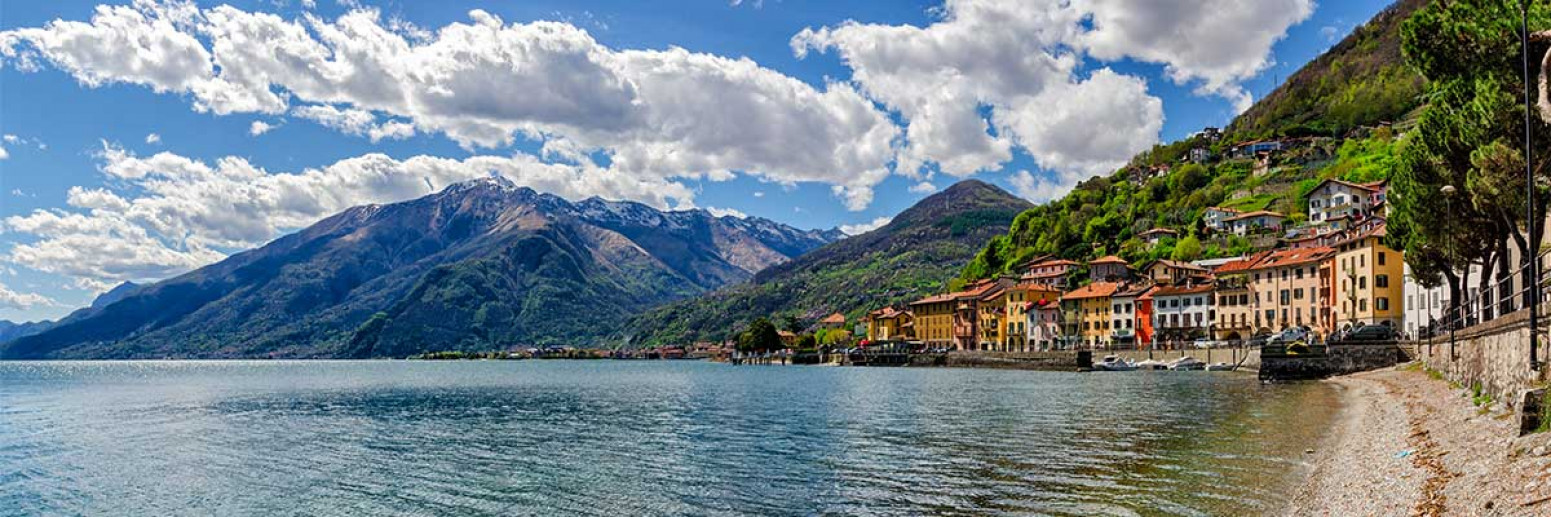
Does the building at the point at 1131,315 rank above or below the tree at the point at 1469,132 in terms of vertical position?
below

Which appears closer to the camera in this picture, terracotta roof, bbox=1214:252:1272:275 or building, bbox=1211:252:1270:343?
building, bbox=1211:252:1270:343

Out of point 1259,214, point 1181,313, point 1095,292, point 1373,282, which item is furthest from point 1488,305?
point 1259,214

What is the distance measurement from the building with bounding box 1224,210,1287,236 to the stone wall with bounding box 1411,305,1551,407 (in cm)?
12668

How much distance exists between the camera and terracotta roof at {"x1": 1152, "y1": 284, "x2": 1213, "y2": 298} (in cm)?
12563

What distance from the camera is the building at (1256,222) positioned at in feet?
529

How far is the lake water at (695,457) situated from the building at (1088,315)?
75.1 metres

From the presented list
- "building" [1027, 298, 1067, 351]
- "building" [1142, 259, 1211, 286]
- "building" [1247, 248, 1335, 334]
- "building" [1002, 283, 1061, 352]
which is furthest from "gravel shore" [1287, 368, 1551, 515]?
"building" [1002, 283, 1061, 352]

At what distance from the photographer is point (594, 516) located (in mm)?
25031

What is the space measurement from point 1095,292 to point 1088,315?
12.6 ft


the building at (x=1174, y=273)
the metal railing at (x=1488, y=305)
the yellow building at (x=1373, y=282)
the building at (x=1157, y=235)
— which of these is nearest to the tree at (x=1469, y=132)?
the metal railing at (x=1488, y=305)

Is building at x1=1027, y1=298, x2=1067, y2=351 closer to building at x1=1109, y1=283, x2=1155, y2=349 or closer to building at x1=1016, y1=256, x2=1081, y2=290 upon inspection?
building at x1=1109, y1=283, x2=1155, y2=349

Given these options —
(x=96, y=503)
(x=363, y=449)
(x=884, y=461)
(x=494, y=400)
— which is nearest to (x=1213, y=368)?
(x=494, y=400)

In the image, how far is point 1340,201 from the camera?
5984 inches

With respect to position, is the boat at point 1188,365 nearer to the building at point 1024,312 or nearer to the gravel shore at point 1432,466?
the building at point 1024,312
